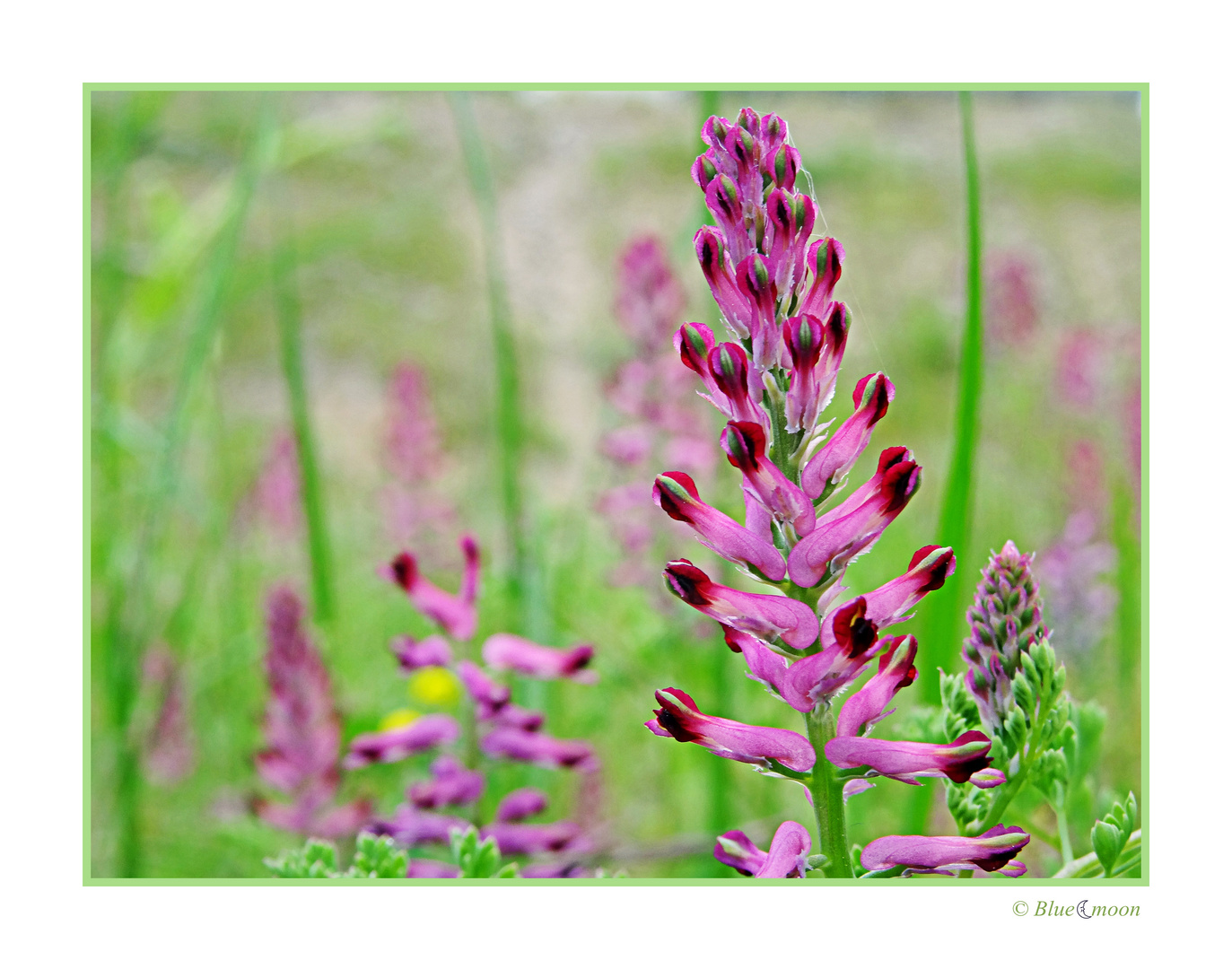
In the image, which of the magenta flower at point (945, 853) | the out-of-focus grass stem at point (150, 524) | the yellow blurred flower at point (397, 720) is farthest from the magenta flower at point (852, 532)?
the yellow blurred flower at point (397, 720)

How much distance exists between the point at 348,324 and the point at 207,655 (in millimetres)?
3679

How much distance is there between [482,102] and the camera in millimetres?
4762

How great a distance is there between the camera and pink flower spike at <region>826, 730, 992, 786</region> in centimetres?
72

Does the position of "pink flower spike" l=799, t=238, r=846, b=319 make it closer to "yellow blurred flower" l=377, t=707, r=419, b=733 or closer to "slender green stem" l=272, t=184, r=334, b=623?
"slender green stem" l=272, t=184, r=334, b=623

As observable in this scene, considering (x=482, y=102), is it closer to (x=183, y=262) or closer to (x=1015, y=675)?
(x=183, y=262)

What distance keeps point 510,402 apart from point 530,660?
79 centimetres

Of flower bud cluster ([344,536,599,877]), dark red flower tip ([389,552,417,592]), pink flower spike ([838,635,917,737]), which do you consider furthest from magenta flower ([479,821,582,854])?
pink flower spike ([838,635,917,737])

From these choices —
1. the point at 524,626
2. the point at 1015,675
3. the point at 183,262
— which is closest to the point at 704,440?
the point at 524,626

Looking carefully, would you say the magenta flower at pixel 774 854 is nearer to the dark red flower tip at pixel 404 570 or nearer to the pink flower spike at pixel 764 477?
the pink flower spike at pixel 764 477

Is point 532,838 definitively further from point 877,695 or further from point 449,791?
point 877,695

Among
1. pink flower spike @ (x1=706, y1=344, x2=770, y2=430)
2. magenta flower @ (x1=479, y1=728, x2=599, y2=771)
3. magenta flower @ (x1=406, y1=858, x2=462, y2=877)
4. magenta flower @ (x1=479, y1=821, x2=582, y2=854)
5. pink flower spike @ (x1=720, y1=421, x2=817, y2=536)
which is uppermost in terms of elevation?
pink flower spike @ (x1=706, y1=344, x2=770, y2=430)

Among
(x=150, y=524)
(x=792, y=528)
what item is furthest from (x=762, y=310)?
(x=150, y=524)

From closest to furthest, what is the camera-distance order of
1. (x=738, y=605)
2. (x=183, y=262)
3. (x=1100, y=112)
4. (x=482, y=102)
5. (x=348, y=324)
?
(x=738, y=605) → (x=183, y=262) → (x=1100, y=112) → (x=482, y=102) → (x=348, y=324)

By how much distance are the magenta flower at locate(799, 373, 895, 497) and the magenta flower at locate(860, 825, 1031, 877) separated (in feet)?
0.99
